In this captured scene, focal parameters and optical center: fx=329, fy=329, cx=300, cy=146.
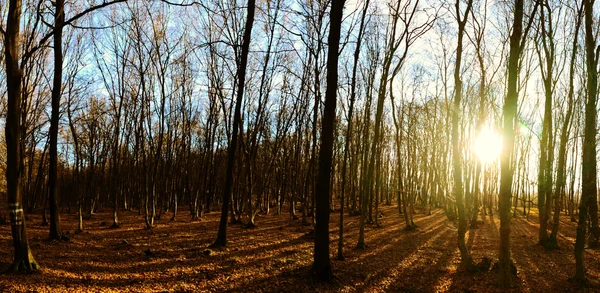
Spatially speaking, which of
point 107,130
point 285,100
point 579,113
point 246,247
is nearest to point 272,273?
point 246,247

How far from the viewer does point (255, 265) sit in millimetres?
8695

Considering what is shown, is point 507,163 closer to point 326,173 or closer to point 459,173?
point 459,173

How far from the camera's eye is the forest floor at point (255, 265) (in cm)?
686

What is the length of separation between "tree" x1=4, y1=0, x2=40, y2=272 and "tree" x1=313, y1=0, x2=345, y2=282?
5719 mm

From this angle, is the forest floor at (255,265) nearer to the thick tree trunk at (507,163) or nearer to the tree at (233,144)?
the tree at (233,144)

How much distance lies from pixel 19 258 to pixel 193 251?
4344mm

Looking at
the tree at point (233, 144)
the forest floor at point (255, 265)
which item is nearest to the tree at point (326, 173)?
the forest floor at point (255, 265)

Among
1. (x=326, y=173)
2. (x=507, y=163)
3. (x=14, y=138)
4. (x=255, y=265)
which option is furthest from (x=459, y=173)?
(x=14, y=138)

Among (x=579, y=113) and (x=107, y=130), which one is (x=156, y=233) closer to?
(x=107, y=130)

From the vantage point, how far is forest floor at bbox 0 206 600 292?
6859 millimetres

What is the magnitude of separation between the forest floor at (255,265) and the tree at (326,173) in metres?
0.46

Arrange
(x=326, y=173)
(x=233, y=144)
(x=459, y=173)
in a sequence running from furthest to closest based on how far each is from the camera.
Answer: (x=233, y=144)
(x=459, y=173)
(x=326, y=173)

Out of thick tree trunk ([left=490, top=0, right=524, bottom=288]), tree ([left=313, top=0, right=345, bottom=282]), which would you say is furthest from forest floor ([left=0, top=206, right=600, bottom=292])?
thick tree trunk ([left=490, top=0, right=524, bottom=288])

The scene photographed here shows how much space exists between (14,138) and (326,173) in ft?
20.1
